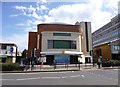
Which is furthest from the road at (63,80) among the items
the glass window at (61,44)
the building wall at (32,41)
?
the building wall at (32,41)

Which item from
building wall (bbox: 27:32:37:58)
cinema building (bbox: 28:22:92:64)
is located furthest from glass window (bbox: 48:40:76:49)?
building wall (bbox: 27:32:37:58)

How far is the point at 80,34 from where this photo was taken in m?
69.2

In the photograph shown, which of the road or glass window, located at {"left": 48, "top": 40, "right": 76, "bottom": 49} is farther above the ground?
glass window, located at {"left": 48, "top": 40, "right": 76, "bottom": 49}

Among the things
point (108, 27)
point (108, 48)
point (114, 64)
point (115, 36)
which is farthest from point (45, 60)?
point (108, 27)

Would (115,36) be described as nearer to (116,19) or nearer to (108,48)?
(116,19)

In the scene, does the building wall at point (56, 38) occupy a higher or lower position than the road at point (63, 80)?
higher

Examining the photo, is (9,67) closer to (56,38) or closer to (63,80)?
(63,80)

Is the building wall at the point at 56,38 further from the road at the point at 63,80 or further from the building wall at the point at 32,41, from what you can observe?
the road at the point at 63,80

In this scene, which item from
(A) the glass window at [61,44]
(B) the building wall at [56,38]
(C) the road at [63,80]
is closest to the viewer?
(C) the road at [63,80]

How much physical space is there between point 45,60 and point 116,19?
6012 cm

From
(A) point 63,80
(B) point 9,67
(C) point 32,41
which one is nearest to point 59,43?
(C) point 32,41

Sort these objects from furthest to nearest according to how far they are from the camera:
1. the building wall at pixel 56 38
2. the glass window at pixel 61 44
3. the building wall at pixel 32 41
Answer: the building wall at pixel 32 41, the glass window at pixel 61 44, the building wall at pixel 56 38

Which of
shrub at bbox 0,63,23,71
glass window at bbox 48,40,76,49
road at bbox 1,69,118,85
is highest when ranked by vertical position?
glass window at bbox 48,40,76,49

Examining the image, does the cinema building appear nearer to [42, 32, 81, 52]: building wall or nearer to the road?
[42, 32, 81, 52]: building wall
